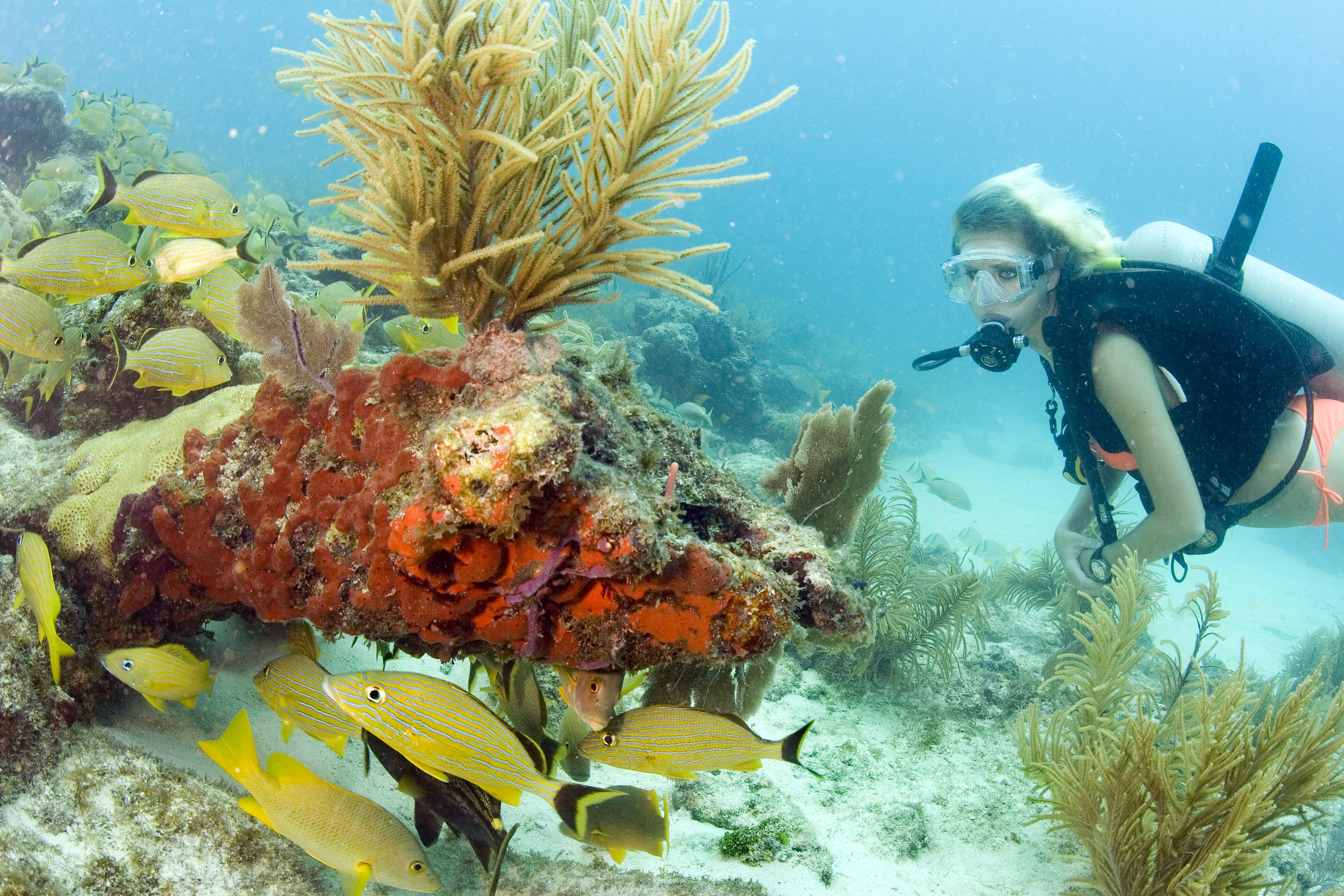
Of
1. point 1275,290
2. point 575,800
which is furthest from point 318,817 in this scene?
point 1275,290

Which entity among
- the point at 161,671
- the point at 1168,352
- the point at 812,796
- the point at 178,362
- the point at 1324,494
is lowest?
the point at 812,796

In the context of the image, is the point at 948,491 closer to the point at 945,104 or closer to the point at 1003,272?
the point at 1003,272

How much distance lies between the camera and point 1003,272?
3998 mm

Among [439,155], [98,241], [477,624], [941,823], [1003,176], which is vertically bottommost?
[941,823]

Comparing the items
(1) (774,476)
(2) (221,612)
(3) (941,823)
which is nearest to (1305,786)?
(3) (941,823)

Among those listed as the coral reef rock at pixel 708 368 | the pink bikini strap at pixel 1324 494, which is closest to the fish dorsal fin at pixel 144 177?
the pink bikini strap at pixel 1324 494

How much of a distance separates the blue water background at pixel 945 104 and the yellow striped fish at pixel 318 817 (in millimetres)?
88483

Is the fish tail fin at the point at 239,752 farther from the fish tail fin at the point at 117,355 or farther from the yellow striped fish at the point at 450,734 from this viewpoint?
the fish tail fin at the point at 117,355

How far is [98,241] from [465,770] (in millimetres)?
2985

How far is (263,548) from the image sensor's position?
2057 millimetres

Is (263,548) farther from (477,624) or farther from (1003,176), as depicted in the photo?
(1003,176)

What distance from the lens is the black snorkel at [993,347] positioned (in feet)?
13.5

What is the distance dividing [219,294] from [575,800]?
9.99ft

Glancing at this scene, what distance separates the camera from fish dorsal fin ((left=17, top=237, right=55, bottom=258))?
282cm
